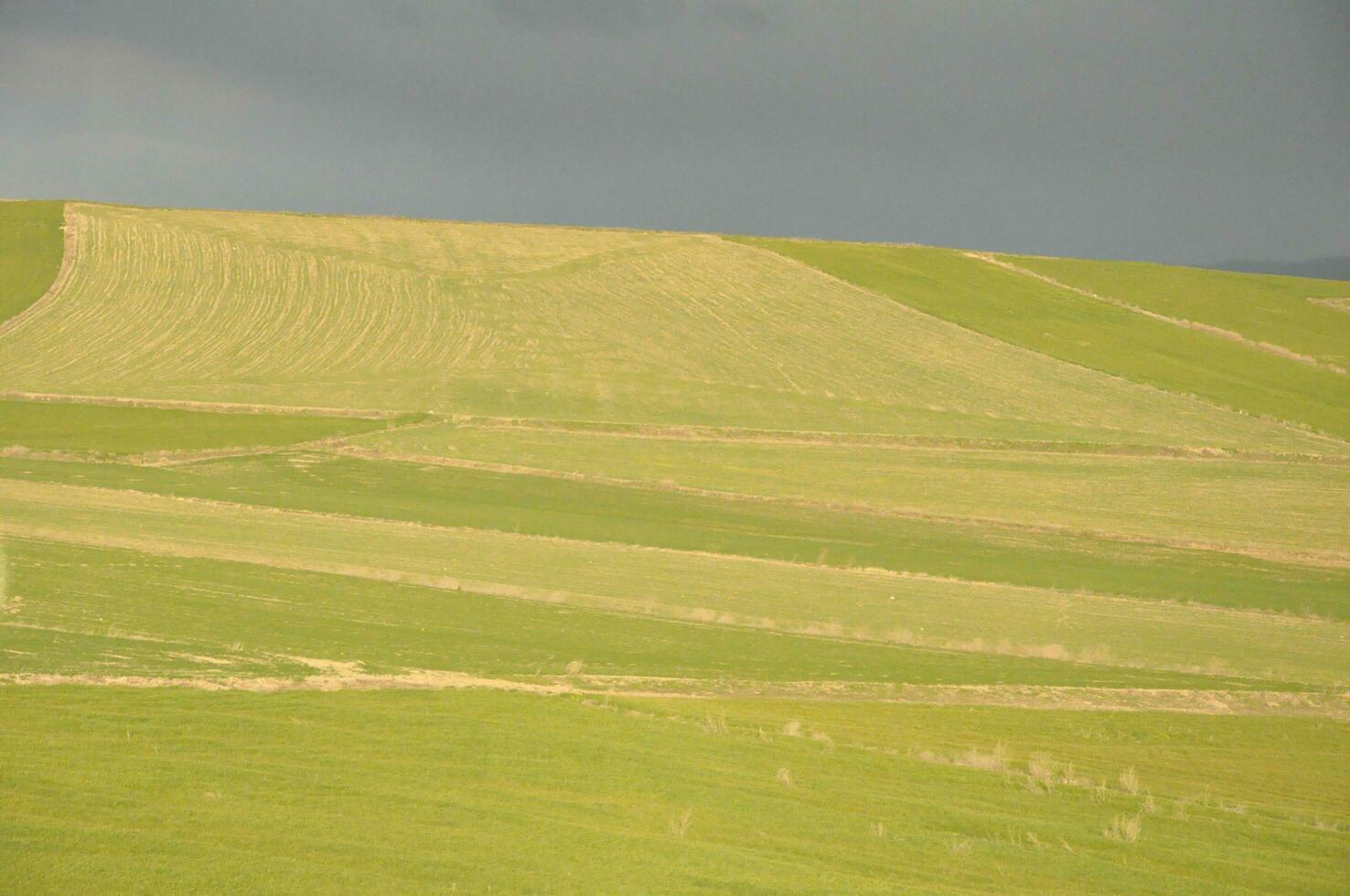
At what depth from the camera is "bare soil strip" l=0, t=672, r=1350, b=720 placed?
17.2 m

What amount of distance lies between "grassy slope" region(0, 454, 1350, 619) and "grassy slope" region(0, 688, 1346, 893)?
41.4 ft

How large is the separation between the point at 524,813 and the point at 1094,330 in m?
56.8

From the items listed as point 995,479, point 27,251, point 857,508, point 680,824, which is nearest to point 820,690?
point 680,824

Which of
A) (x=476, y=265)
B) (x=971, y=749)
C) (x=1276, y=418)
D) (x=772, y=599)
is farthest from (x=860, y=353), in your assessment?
(x=971, y=749)

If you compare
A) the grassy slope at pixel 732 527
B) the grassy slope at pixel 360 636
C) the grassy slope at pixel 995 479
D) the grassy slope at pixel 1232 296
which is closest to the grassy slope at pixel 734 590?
the grassy slope at pixel 360 636

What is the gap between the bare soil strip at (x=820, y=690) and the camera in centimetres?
1720

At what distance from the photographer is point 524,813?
40.7ft

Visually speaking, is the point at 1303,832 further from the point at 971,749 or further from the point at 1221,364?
the point at 1221,364

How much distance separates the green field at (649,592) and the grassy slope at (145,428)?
29 centimetres

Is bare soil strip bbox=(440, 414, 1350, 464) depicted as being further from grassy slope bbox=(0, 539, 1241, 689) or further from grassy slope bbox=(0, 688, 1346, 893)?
grassy slope bbox=(0, 688, 1346, 893)

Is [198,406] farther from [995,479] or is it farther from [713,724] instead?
[713,724]

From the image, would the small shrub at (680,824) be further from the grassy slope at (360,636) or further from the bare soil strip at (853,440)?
the bare soil strip at (853,440)

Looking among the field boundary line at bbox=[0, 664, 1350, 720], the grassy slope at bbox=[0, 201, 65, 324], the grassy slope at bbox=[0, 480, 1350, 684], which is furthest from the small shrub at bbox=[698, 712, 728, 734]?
the grassy slope at bbox=[0, 201, 65, 324]

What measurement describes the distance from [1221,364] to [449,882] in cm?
5513
